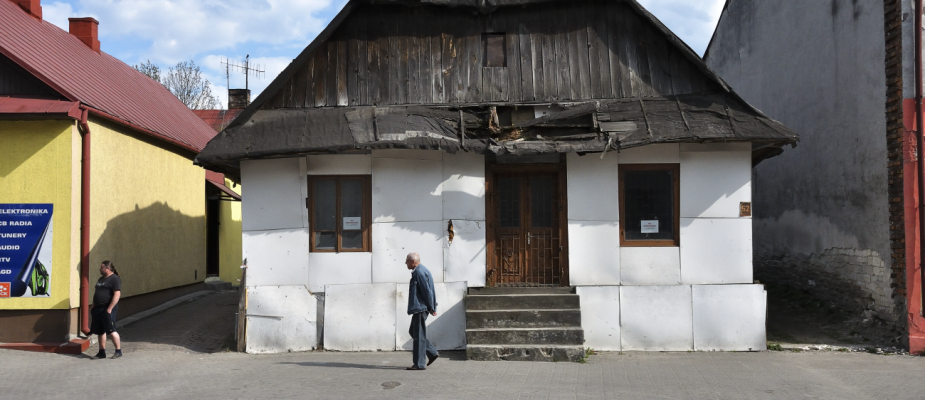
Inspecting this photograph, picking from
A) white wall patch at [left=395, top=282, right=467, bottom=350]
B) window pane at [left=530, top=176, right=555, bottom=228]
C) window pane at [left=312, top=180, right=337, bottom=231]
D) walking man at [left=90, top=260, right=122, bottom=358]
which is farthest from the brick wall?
walking man at [left=90, top=260, right=122, bottom=358]

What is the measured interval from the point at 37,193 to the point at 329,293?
5009 millimetres

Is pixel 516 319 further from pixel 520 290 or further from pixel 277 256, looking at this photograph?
pixel 277 256

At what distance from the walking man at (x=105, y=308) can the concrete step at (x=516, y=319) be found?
537 cm

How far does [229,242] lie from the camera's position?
2217 cm

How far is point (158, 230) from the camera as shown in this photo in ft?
50.6

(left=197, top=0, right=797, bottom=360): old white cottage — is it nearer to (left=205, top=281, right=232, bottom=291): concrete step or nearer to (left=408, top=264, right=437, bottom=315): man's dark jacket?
(left=408, top=264, right=437, bottom=315): man's dark jacket

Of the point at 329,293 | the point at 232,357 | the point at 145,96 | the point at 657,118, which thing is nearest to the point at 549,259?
the point at 657,118

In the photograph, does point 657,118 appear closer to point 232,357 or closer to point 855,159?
point 855,159

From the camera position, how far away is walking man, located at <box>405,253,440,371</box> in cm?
933

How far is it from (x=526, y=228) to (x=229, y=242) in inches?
544

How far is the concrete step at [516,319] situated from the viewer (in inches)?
406

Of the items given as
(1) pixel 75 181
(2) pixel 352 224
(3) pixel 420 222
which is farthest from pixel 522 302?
(1) pixel 75 181

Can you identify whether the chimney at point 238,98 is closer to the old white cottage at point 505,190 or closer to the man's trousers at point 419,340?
the old white cottage at point 505,190

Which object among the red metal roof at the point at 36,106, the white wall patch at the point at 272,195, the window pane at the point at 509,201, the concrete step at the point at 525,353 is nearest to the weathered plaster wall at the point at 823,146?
the concrete step at the point at 525,353
